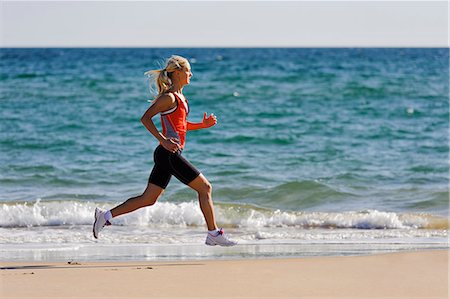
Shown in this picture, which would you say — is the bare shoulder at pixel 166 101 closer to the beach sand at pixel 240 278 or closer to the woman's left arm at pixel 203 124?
the woman's left arm at pixel 203 124

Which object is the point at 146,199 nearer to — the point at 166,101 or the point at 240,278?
the point at 166,101

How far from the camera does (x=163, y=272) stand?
6.52 m

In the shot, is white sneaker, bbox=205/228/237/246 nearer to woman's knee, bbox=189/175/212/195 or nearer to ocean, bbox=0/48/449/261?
ocean, bbox=0/48/449/261

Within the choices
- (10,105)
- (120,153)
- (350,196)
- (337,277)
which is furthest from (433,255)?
Answer: (10,105)

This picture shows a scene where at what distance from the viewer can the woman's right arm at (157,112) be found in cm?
664

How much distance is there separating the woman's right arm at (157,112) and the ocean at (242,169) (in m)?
0.68

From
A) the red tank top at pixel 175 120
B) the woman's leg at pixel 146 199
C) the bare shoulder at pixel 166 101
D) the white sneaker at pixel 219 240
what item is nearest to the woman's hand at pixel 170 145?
the red tank top at pixel 175 120

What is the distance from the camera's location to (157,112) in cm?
666

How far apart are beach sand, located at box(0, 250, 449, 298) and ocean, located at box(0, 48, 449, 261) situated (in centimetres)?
55

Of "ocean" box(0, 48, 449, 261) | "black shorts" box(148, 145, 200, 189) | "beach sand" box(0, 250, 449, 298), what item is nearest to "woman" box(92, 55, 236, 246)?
"black shorts" box(148, 145, 200, 189)

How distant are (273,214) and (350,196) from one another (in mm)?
1645

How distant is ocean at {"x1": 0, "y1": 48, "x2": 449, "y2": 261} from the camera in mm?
8414

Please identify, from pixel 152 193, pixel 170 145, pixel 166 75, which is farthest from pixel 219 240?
pixel 166 75

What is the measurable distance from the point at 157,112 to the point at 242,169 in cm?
648
